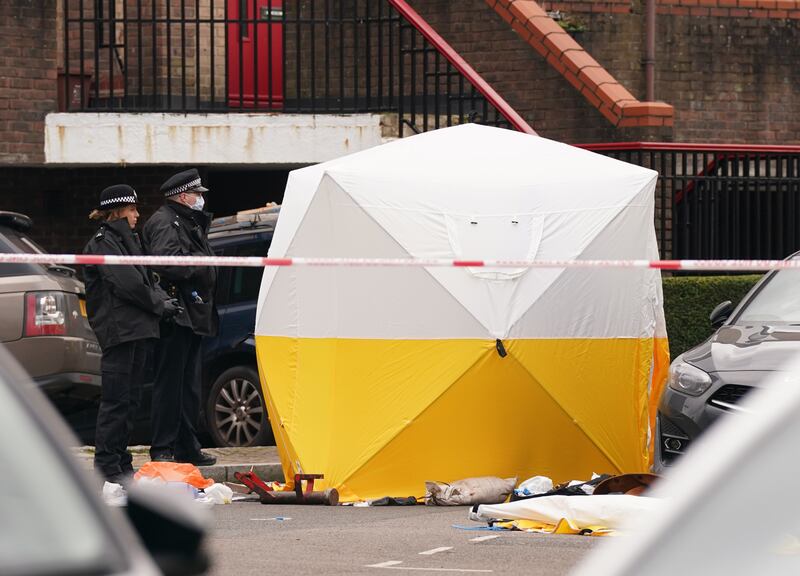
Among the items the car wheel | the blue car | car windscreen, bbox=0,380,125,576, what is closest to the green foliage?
the blue car

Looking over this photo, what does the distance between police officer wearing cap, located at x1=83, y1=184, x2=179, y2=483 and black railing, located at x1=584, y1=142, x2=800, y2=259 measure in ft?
18.5

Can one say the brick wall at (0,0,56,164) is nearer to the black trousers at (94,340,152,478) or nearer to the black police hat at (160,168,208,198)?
the black police hat at (160,168,208,198)

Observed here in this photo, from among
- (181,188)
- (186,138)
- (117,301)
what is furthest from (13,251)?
(186,138)

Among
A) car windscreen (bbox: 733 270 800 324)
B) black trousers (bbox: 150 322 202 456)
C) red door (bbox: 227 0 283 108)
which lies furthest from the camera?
red door (bbox: 227 0 283 108)

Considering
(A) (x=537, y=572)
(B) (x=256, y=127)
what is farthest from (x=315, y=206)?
(B) (x=256, y=127)

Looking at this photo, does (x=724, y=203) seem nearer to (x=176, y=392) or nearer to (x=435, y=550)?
→ (x=176, y=392)

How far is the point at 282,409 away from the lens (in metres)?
10.8

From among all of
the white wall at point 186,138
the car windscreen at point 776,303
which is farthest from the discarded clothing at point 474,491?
the white wall at point 186,138

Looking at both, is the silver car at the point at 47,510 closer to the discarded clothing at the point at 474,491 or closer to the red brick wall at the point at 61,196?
the discarded clothing at the point at 474,491

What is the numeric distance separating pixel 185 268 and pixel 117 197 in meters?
0.80

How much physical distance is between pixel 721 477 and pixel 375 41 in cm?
1461

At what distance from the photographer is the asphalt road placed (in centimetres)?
807

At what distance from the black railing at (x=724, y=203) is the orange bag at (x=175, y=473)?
5978 mm

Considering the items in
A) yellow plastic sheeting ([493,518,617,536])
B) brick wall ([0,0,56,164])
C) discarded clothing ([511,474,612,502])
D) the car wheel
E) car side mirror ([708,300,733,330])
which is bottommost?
yellow plastic sheeting ([493,518,617,536])
